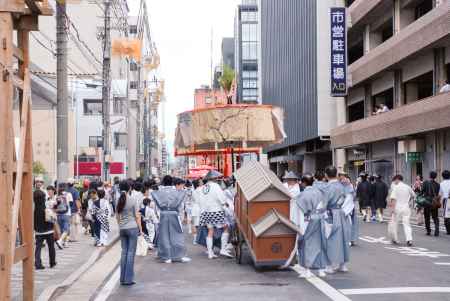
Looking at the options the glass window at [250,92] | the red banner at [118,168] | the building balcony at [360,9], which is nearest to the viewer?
the building balcony at [360,9]

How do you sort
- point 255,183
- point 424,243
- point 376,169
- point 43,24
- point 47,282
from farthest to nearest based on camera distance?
point 43,24
point 376,169
point 424,243
point 255,183
point 47,282

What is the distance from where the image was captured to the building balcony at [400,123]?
27.5m

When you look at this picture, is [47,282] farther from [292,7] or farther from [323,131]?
[292,7]

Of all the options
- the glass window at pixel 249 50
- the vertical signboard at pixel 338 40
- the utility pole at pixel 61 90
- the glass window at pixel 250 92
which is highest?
the glass window at pixel 249 50

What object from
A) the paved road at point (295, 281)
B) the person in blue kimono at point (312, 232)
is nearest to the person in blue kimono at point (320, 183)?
the person in blue kimono at point (312, 232)

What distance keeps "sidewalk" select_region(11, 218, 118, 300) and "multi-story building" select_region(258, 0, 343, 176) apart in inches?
1217

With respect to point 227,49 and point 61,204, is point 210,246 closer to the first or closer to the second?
point 61,204

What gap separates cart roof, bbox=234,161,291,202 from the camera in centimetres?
1190

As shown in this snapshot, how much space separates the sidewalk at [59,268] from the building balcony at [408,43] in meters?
16.6

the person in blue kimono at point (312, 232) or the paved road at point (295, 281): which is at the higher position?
the person in blue kimono at point (312, 232)

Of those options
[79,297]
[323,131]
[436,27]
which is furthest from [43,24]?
[79,297]

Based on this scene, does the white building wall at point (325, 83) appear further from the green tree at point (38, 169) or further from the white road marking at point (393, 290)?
the white road marking at point (393, 290)

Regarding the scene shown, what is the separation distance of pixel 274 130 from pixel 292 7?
37.2 metres

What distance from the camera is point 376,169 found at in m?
39.4
